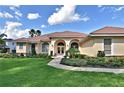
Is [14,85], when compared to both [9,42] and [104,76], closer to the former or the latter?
[104,76]

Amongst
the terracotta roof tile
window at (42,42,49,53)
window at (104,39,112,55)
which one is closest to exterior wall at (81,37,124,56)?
window at (104,39,112,55)

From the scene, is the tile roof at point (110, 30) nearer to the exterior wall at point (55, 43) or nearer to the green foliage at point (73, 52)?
the green foliage at point (73, 52)

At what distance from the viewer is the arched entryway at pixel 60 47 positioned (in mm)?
17484

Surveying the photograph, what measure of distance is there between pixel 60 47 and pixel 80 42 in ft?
5.15

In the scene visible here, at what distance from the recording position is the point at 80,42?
17750 millimetres

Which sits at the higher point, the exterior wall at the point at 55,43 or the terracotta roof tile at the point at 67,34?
the terracotta roof tile at the point at 67,34

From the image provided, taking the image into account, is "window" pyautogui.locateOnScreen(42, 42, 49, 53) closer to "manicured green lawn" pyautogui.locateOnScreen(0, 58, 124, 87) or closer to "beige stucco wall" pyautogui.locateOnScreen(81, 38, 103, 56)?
"beige stucco wall" pyautogui.locateOnScreen(81, 38, 103, 56)

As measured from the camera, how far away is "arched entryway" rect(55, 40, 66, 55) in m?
17.5

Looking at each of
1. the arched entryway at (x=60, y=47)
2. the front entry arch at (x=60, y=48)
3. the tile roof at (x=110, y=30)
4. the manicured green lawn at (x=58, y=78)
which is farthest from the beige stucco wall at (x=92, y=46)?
the manicured green lawn at (x=58, y=78)

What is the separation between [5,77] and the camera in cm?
1068

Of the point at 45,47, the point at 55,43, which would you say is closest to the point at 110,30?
the point at 55,43
